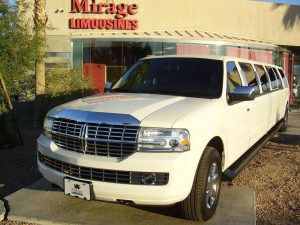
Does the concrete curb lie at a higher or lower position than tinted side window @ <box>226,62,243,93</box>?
lower

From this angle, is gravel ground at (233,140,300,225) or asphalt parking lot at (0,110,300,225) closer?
asphalt parking lot at (0,110,300,225)

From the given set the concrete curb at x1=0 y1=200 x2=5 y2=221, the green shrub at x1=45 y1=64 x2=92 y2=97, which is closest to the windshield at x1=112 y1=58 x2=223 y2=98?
the concrete curb at x1=0 y1=200 x2=5 y2=221

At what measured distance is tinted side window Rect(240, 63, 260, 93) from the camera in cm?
715

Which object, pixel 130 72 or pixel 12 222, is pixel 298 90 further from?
pixel 12 222

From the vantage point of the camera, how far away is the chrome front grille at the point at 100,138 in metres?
4.61

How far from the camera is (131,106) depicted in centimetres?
500

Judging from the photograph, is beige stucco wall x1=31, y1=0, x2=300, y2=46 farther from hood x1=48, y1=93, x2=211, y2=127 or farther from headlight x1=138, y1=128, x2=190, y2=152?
headlight x1=138, y1=128, x2=190, y2=152

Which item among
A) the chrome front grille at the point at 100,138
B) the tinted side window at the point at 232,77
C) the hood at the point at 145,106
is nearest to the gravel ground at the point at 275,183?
the tinted side window at the point at 232,77

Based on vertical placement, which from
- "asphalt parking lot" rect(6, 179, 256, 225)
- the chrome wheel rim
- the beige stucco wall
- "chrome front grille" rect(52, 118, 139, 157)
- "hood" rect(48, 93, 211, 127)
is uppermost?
the beige stucco wall

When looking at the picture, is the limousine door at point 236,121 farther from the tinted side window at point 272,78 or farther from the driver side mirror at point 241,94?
the tinted side window at point 272,78

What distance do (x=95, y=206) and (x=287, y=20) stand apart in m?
21.9

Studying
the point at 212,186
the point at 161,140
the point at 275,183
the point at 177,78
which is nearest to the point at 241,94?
the point at 177,78

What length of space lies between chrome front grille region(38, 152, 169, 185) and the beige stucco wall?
17786 mm

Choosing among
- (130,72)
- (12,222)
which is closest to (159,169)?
(12,222)
